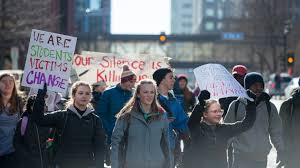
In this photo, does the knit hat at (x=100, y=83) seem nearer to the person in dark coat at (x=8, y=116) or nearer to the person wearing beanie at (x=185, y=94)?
the person wearing beanie at (x=185, y=94)

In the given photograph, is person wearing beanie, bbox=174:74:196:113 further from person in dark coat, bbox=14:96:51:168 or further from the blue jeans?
person in dark coat, bbox=14:96:51:168

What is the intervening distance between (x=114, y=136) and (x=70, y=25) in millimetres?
59042

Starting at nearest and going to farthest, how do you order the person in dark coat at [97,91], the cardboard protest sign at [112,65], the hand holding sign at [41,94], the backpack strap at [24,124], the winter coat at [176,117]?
the hand holding sign at [41,94]
the backpack strap at [24,124]
the winter coat at [176,117]
the person in dark coat at [97,91]
the cardboard protest sign at [112,65]

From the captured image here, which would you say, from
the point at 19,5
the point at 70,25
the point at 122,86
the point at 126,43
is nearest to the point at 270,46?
the point at 70,25

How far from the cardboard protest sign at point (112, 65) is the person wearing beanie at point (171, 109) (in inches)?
198

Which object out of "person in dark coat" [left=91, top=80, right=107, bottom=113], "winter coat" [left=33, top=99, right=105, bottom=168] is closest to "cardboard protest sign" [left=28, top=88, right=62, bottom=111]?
"person in dark coat" [left=91, top=80, right=107, bottom=113]

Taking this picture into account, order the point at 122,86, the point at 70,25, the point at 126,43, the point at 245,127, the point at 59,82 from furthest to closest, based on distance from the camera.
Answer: the point at 126,43, the point at 70,25, the point at 122,86, the point at 59,82, the point at 245,127

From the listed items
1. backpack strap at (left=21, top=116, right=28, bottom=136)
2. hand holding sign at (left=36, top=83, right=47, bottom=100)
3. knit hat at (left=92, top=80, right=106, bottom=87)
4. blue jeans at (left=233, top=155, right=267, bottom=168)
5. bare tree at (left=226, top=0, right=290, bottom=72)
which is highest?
bare tree at (left=226, top=0, right=290, bottom=72)

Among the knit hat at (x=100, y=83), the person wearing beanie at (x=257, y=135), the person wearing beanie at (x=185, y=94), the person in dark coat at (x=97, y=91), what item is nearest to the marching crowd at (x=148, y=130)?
the person wearing beanie at (x=257, y=135)

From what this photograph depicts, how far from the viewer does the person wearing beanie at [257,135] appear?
9.40m

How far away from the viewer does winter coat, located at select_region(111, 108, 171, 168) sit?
7.76 metres

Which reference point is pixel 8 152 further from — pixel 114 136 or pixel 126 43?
pixel 126 43

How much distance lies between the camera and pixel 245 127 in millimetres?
8680

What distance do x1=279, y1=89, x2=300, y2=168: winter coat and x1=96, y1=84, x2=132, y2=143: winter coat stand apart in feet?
6.90
